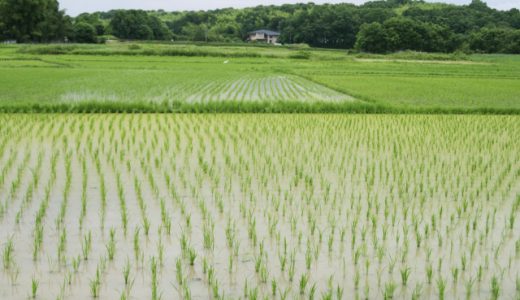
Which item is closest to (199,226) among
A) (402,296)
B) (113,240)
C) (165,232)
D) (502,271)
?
(165,232)

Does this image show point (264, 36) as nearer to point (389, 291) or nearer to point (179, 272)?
point (179, 272)

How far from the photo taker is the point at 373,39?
2459 inches

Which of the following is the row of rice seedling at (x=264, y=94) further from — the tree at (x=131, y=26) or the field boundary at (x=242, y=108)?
the tree at (x=131, y=26)

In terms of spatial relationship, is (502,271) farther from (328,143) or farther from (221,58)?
(221,58)

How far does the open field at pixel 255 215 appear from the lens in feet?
10.8

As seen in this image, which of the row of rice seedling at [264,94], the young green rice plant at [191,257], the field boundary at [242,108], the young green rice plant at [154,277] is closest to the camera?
the young green rice plant at [154,277]

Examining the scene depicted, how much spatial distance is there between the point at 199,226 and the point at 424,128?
6309 millimetres

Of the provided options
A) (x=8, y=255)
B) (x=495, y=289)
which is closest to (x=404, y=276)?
(x=495, y=289)

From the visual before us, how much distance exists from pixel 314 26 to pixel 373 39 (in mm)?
14775

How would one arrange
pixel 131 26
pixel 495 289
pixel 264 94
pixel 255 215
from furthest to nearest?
pixel 131 26 → pixel 264 94 → pixel 255 215 → pixel 495 289

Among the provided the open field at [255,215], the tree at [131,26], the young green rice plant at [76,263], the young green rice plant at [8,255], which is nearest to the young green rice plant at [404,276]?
the open field at [255,215]

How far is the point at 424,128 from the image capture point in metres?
9.77

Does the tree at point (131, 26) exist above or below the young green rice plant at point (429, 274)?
above

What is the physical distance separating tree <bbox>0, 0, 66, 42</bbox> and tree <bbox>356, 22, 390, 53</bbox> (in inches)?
1183
